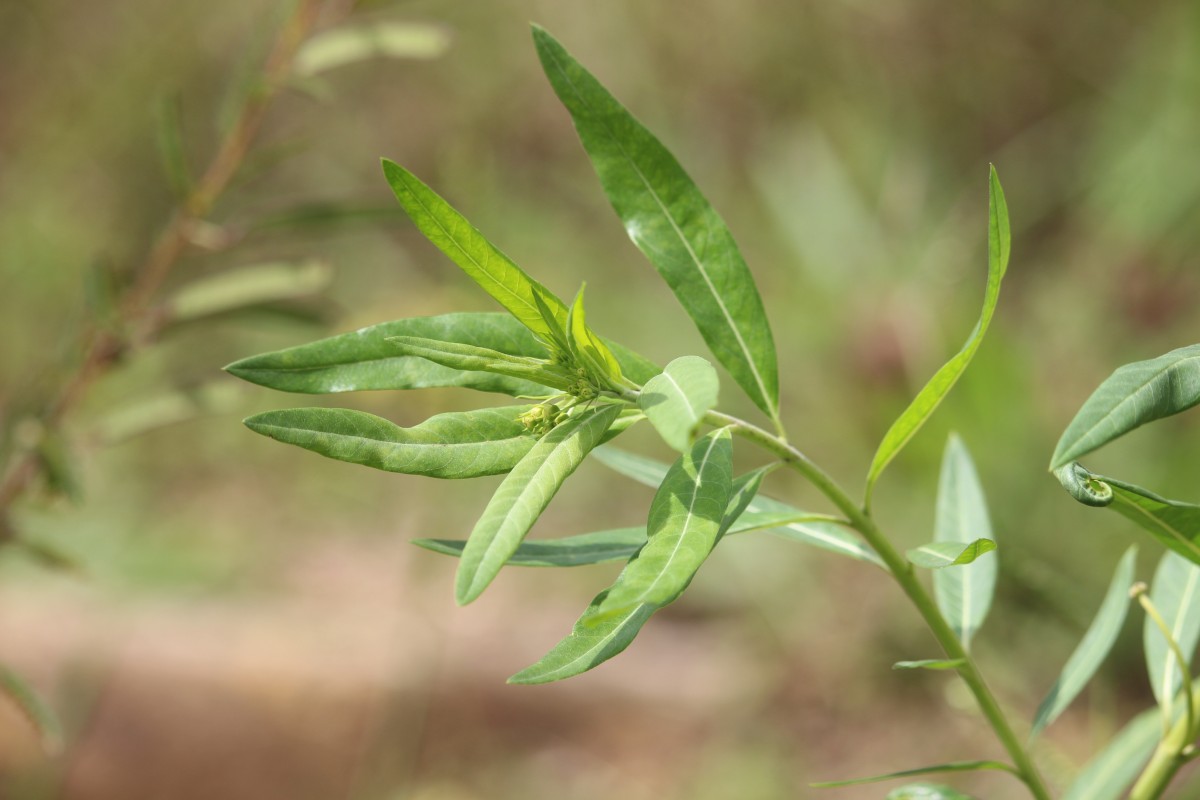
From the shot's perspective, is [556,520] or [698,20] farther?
[698,20]

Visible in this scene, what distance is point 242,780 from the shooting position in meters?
2.15

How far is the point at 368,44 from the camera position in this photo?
43.7 inches

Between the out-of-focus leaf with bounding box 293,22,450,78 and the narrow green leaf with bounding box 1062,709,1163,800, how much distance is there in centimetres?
91

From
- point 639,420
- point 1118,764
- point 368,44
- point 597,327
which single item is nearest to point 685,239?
point 639,420

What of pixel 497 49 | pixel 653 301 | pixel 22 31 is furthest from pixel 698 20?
pixel 22 31

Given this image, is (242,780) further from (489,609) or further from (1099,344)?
(1099,344)

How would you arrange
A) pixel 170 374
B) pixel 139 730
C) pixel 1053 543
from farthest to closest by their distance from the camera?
pixel 170 374
pixel 1053 543
pixel 139 730

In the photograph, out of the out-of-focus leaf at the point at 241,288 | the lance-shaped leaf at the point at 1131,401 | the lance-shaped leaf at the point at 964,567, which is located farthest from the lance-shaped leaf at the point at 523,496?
the out-of-focus leaf at the point at 241,288

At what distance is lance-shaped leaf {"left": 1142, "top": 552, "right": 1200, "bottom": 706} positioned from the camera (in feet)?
2.27

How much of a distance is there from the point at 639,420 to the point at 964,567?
0.34 m

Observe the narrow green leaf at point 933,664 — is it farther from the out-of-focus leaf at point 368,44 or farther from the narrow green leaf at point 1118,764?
the out-of-focus leaf at point 368,44

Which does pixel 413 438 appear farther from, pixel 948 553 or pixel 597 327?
pixel 597 327

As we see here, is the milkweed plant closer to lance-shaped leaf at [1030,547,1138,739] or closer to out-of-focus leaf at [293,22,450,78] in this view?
lance-shaped leaf at [1030,547,1138,739]

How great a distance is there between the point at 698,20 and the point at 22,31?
282 centimetres
